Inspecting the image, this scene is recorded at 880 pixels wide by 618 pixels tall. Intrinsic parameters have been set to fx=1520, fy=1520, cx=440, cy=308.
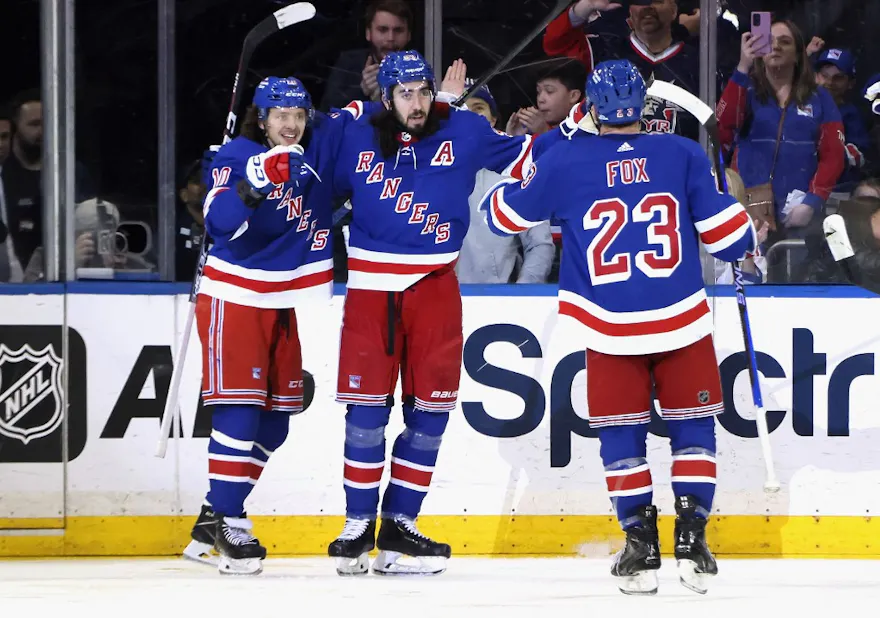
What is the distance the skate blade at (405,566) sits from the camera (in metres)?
4.02

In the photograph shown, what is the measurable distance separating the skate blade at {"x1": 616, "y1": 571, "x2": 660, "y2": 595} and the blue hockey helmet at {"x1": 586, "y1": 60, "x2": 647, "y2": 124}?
109 cm

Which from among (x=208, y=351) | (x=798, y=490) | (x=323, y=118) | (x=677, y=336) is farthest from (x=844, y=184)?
(x=208, y=351)

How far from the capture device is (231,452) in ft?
13.2

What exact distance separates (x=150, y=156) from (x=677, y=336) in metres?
1.83

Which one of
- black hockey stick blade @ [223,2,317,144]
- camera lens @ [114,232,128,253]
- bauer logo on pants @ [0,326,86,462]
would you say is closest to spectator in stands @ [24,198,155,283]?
camera lens @ [114,232,128,253]

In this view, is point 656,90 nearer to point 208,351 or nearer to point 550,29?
point 550,29

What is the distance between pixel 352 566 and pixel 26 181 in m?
1.59

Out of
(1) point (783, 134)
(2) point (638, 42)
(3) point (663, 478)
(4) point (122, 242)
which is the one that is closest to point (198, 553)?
(4) point (122, 242)

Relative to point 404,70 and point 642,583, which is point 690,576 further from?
point 404,70

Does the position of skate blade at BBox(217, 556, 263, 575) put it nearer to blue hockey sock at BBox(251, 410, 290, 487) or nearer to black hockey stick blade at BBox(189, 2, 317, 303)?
blue hockey sock at BBox(251, 410, 290, 487)

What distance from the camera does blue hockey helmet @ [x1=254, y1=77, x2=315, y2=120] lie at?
13.1 feet

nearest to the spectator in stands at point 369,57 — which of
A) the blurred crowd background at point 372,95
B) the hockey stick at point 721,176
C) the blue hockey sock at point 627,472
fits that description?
the blurred crowd background at point 372,95

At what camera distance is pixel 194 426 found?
14.9ft

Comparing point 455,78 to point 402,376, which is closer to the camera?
point 402,376
